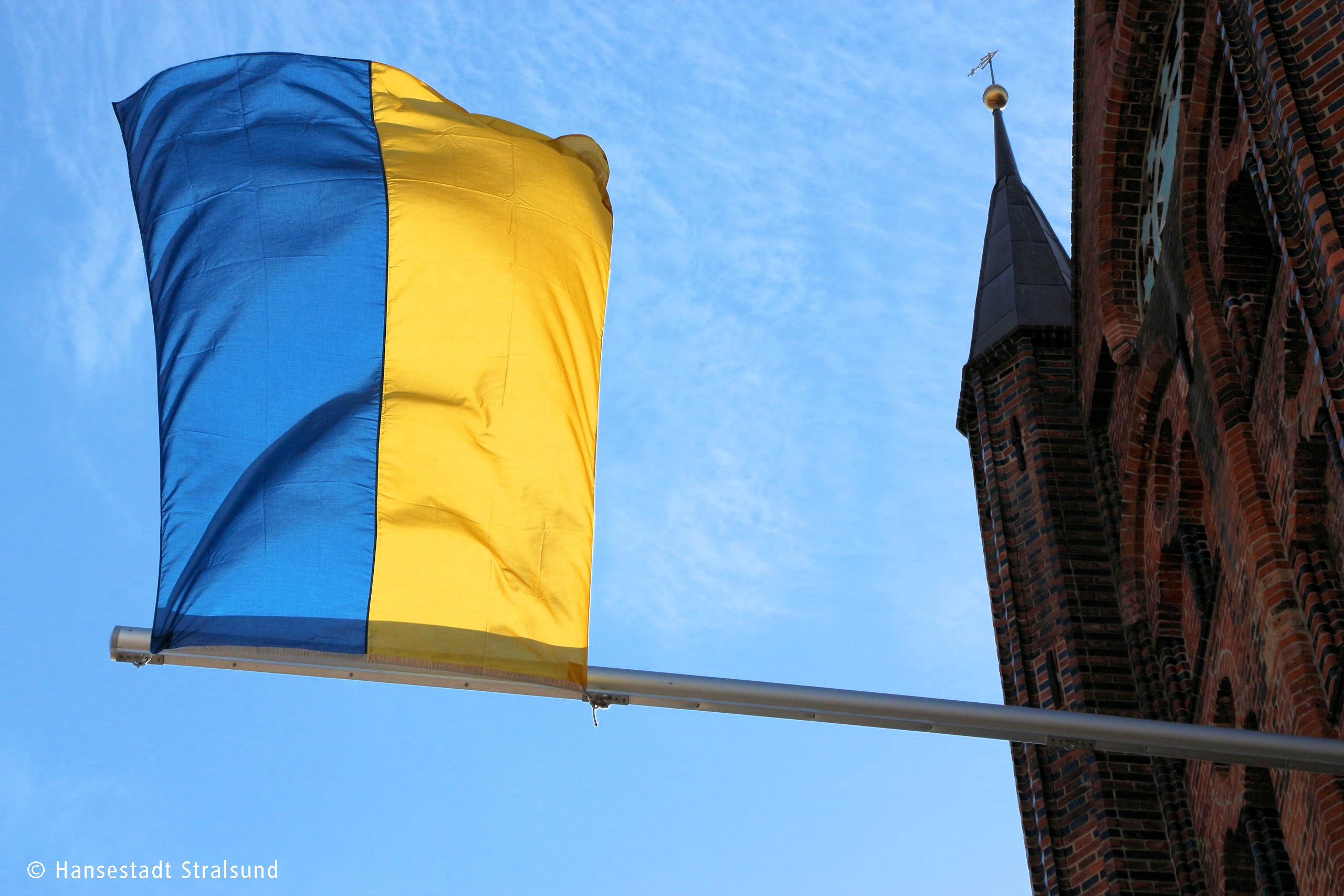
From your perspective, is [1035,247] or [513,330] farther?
[1035,247]

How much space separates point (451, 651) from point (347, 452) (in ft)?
3.77

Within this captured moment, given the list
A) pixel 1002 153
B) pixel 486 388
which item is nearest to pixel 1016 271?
pixel 1002 153

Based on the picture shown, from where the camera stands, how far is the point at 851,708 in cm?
784

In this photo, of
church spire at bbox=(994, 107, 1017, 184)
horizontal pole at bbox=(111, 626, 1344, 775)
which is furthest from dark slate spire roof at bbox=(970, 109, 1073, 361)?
horizontal pole at bbox=(111, 626, 1344, 775)

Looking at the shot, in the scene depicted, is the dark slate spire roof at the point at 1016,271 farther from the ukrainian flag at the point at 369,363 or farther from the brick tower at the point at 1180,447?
the ukrainian flag at the point at 369,363

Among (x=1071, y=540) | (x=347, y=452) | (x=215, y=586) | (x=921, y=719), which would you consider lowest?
(x=921, y=719)

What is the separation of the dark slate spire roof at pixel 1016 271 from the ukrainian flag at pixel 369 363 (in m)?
8.51

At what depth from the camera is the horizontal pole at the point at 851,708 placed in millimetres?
7727

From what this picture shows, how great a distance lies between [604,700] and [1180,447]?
738cm

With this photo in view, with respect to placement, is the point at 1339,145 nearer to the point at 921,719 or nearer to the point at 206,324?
the point at 921,719

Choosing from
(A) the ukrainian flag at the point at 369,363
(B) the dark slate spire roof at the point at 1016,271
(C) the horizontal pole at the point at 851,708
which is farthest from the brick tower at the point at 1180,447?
(A) the ukrainian flag at the point at 369,363

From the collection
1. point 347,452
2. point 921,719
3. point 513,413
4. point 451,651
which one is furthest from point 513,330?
point 921,719

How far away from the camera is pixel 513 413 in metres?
8.64

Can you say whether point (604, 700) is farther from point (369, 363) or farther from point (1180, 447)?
point (1180, 447)
